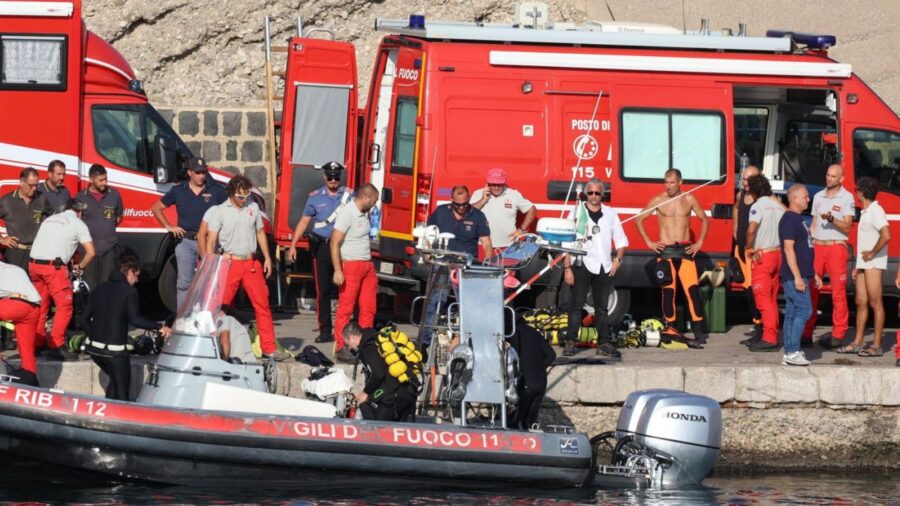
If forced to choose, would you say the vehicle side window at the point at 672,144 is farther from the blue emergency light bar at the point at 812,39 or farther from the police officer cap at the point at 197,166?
the police officer cap at the point at 197,166

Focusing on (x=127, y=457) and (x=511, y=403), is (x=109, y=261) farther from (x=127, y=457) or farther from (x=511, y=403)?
(x=511, y=403)

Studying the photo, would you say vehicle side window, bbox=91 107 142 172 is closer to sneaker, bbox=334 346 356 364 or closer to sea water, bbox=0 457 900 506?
sneaker, bbox=334 346 356 364

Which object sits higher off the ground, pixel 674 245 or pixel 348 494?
pixel 674 245

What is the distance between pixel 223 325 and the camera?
11.8 metres

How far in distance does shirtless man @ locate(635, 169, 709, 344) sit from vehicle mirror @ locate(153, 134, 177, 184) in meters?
4.47

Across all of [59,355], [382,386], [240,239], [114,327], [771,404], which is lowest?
[771,404]

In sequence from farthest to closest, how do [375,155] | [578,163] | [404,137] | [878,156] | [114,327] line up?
[375,155], [878,156], [404,137], [578,163], [114,327]

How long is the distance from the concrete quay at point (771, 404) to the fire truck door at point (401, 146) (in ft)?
7.85

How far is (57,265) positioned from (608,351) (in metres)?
4.56

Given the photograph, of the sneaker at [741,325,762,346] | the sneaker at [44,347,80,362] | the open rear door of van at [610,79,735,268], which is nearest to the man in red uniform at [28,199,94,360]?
the sneaker at [44,347,80,362]

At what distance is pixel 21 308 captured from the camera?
12.2 metres

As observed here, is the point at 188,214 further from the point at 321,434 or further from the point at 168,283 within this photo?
the point at 321,434

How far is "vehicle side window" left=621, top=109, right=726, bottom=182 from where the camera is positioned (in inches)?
597

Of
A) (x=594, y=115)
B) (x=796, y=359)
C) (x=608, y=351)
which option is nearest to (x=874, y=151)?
(x=594, y=115)
